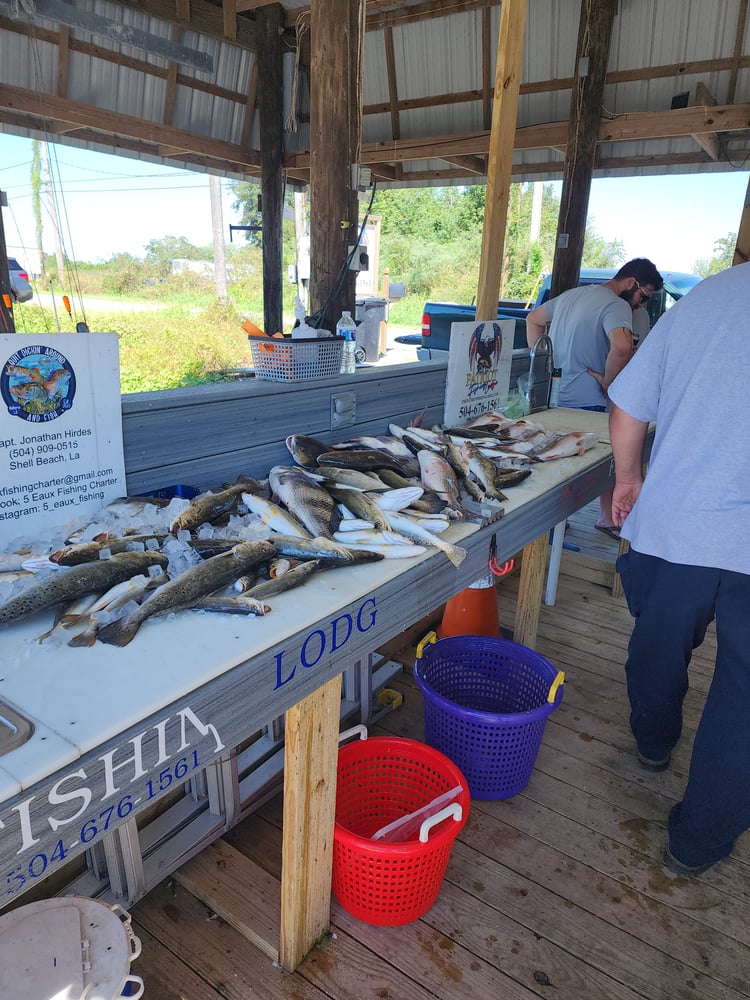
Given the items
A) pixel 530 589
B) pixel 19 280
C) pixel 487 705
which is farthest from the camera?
pixel 19 280

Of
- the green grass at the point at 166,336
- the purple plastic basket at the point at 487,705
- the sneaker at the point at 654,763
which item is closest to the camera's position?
the purple plastic basket at the point at 487,705

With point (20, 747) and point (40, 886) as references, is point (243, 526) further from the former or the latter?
point (40, 886)

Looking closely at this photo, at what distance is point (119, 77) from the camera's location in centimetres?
686

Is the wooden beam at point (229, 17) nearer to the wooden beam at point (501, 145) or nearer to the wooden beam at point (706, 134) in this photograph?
the wooden beam at point (706, 134)

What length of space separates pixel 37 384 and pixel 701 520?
1934 mm

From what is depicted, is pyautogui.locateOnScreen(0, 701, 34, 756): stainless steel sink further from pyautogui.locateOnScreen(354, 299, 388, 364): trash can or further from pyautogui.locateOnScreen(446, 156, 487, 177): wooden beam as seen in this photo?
pyautogui.locateOnScreen(354, 299, 388, 364): trash can

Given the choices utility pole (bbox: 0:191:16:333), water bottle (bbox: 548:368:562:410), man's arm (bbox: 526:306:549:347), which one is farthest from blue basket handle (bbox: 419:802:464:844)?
utility pole (bbox: 0:191:16:333)

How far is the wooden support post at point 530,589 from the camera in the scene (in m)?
3.00

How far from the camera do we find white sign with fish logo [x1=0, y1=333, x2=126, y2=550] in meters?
1.53

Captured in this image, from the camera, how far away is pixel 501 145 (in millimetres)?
3221

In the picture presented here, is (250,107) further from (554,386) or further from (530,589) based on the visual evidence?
(530,589)

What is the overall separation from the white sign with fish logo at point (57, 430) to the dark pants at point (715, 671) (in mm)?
1801

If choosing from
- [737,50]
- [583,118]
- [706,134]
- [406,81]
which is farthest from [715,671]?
[406,81]

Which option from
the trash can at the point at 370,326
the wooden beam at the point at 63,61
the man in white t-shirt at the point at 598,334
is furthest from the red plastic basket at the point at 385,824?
the trash can at the point at 370,326
